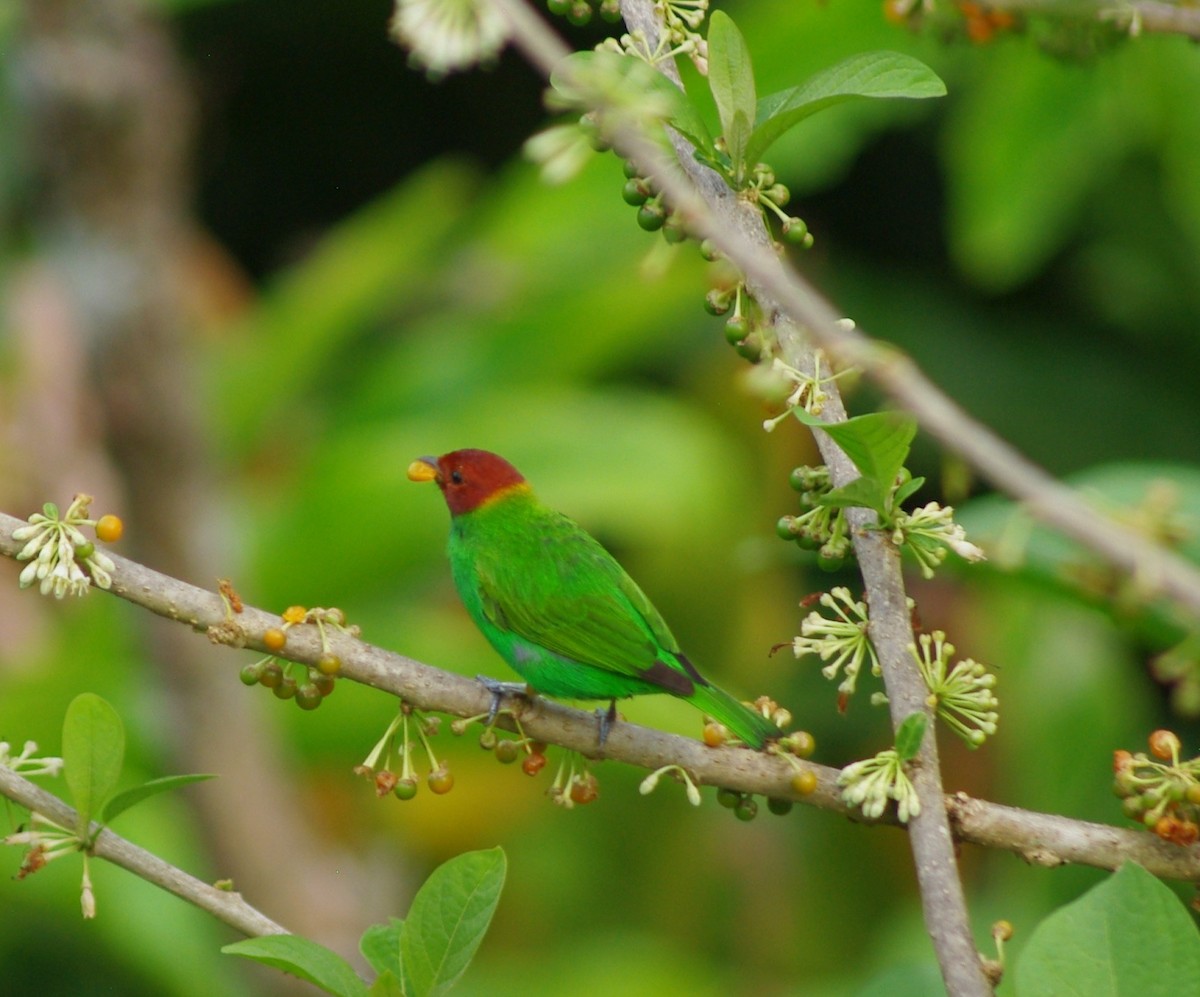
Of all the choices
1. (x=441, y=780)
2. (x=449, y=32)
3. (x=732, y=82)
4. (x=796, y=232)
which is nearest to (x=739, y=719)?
(x=441, y=780)

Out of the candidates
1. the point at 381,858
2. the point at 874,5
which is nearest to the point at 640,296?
the point at 874,5

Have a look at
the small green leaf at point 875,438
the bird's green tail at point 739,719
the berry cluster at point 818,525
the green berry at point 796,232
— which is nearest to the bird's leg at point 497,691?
the bird's green tail at point 739,719

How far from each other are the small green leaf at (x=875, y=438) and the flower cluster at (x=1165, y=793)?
0.35m

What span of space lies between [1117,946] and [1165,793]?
0.17 m

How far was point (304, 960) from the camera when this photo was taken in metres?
1.28

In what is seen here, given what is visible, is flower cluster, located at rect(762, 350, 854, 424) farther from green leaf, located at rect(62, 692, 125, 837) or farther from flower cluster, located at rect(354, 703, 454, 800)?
green leaf, located at rect(62, 692, 125, 837)

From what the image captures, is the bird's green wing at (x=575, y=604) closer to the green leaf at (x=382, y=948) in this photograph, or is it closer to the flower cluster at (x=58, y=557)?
the green leaf at (x=382, y=948)

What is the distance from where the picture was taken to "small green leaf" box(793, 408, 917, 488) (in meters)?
1.27

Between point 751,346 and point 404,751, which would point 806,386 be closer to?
point 751,346

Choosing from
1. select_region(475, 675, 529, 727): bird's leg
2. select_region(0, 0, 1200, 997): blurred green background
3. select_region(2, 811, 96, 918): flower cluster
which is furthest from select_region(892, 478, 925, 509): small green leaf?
select_region(0, 0, 1200, 997): blurred green background

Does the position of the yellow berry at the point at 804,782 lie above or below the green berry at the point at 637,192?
below

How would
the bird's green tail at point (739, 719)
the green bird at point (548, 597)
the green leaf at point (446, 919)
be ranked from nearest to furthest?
the green leaf at point (446, 919), the bird's green tail at point (739, 719), the green bird at point (548, 597)

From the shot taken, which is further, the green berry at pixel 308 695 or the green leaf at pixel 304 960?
the green berry at pixel 308 695

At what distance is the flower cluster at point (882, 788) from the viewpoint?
132 cm
